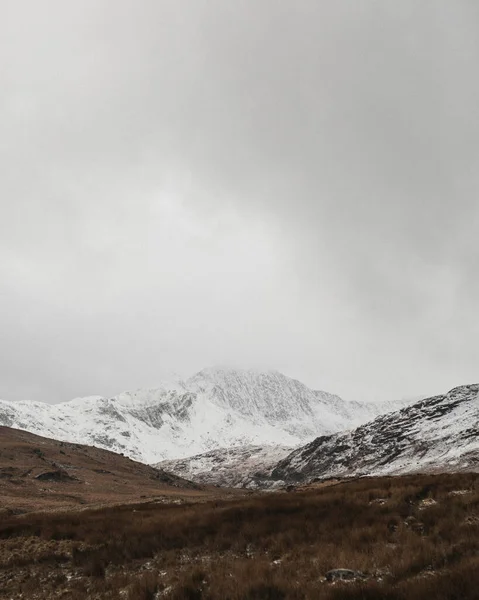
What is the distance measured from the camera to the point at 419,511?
17.8 metres

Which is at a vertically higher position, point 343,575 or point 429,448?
point 429,448

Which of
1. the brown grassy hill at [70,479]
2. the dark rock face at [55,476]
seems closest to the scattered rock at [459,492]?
the brown grassy hill at [70,479]

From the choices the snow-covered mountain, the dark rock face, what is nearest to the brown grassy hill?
the dark rock face

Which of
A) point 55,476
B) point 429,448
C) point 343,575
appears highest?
point 429,448

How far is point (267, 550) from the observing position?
628 inches

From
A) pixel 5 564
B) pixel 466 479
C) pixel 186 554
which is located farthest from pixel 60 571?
pixel 466 479

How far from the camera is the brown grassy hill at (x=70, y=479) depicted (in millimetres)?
50906

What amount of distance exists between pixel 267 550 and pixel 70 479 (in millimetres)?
68241

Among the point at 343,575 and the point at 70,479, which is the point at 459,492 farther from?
the point at 70,479

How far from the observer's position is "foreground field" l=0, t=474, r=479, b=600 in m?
11.4

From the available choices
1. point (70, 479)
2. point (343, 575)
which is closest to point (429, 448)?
point (70, 479)

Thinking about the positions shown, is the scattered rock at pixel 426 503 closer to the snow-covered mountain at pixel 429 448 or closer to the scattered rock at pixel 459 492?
the scattered rock at pixel 459 492

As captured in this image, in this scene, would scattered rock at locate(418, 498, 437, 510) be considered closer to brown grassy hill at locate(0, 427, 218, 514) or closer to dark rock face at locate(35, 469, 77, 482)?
brown grassy hill at locate(0, 427, 218, 514)

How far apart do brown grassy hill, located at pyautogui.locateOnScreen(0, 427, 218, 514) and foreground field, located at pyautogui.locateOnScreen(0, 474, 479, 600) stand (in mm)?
25102
